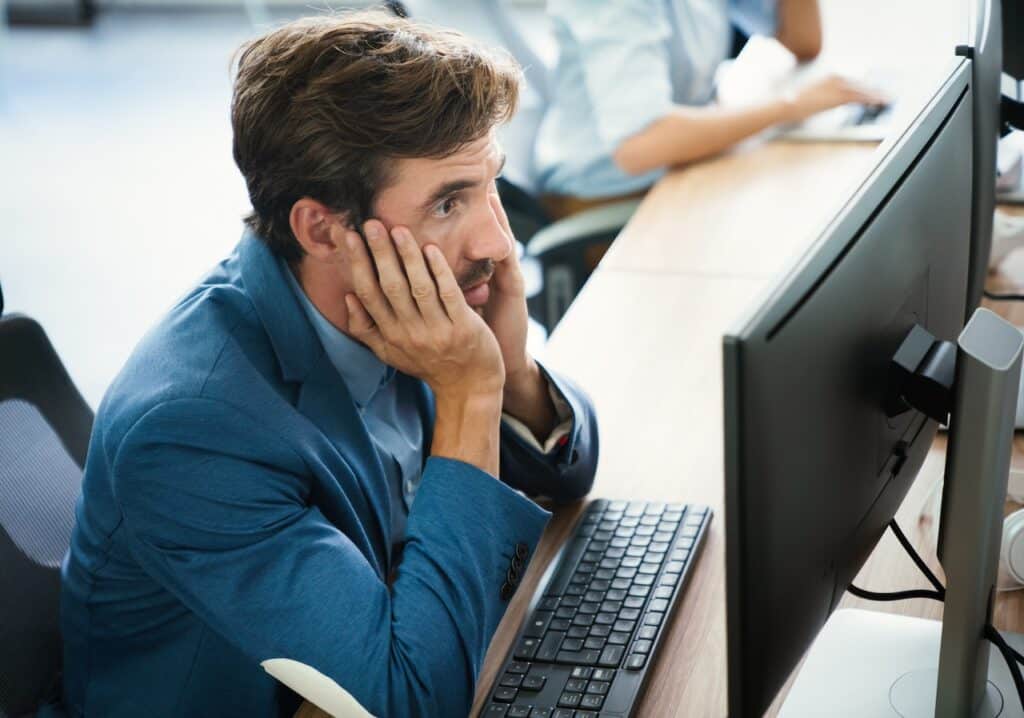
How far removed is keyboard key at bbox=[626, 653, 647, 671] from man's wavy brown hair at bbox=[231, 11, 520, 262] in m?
0.48

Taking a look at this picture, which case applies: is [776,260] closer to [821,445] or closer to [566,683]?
[566,683]

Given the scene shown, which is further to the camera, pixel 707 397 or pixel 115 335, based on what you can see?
pixel 115 335

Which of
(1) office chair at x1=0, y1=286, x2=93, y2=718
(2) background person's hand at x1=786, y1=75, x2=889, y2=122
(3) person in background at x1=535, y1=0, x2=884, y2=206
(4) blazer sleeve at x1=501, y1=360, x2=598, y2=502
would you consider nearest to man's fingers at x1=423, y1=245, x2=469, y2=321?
(4) blazer sleeve at x1=501, y1=360, x2=598, y2=502

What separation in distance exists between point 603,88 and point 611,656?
53.3 inches

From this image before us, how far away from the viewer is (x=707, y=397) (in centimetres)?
156

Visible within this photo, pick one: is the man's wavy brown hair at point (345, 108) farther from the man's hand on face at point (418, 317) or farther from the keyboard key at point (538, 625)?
the keyboard key at point (538, 625)

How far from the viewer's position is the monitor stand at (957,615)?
0.81 meters

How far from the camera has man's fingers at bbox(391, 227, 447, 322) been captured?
1223 mm

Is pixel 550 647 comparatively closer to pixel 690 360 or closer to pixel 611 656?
pixel 611 656

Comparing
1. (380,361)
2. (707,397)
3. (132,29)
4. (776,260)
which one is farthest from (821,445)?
(132,29)

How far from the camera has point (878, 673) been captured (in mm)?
1053

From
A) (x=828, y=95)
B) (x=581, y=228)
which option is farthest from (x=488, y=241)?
(x=828, y=95)

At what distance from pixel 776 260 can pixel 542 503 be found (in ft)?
2.13

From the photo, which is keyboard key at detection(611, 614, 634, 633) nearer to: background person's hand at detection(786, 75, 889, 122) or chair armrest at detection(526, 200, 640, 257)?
chair armrest at detection(526, 200, 640, 257)
